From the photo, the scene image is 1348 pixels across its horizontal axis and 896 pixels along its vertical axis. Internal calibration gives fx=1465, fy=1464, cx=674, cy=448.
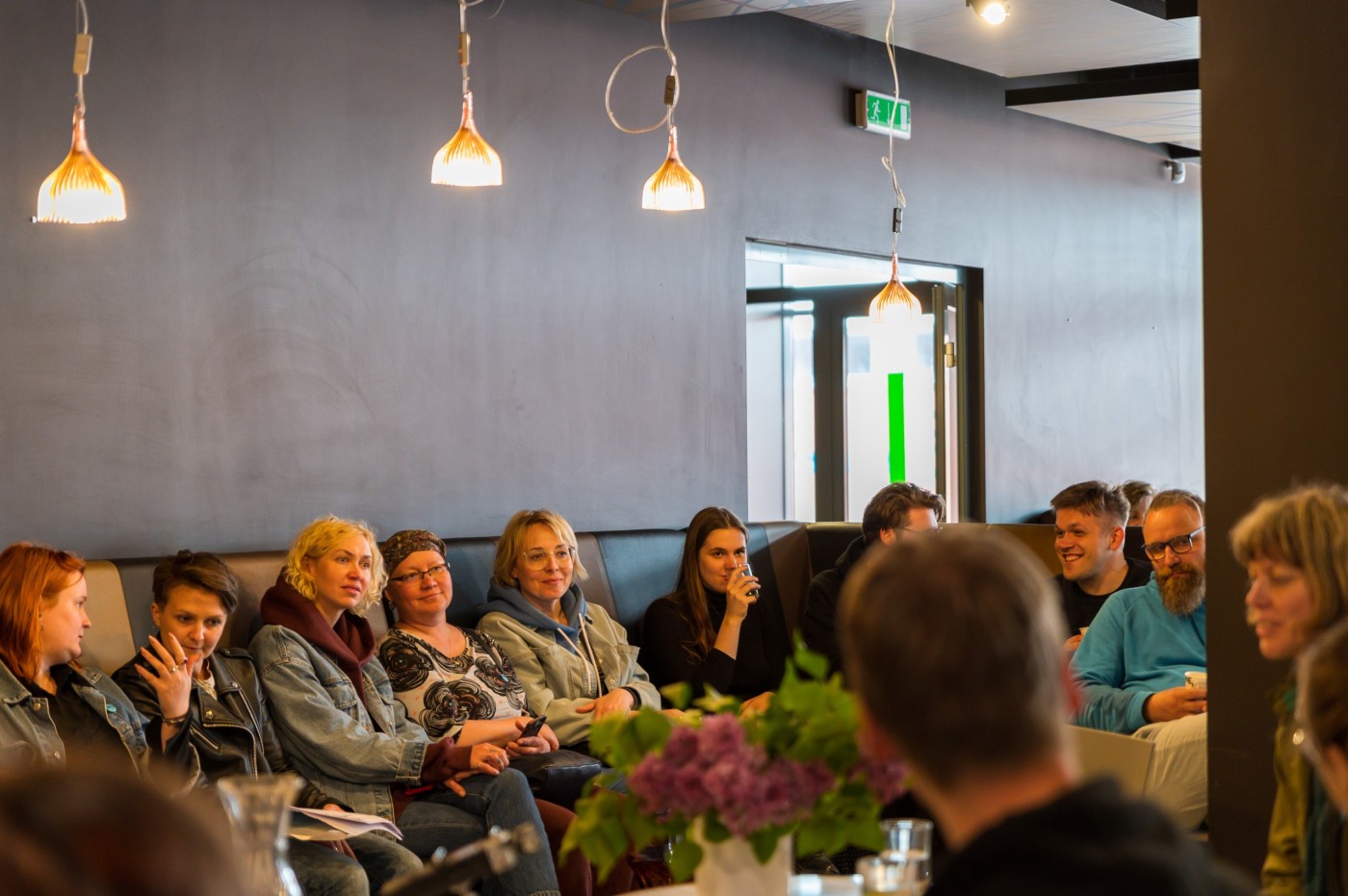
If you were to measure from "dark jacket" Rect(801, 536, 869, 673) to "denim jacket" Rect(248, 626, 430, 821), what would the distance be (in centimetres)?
156

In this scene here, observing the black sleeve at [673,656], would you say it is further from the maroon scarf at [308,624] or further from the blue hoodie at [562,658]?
the maroon scarf at [308,624]

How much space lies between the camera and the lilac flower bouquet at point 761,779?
189 cm

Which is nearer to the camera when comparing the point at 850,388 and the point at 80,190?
the point at 80,190

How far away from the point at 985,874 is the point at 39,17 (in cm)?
357

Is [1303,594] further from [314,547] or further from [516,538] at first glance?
[516,538]

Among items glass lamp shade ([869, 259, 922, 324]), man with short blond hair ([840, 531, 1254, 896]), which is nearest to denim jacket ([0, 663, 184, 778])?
man with short blond hair ([840, 531, 1254, 896])

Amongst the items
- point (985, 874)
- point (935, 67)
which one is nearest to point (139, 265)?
point (985, 874)

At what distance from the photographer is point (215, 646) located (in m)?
3.65

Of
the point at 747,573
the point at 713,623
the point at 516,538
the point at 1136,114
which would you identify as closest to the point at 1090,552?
the point at 747,573

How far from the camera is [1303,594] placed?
211 cm

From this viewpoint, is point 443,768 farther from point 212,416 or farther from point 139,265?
point 139,265

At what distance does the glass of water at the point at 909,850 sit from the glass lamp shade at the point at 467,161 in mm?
1975

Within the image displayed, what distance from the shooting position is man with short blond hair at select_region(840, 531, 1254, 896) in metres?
1.08

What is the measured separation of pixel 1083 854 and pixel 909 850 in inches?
37.8
